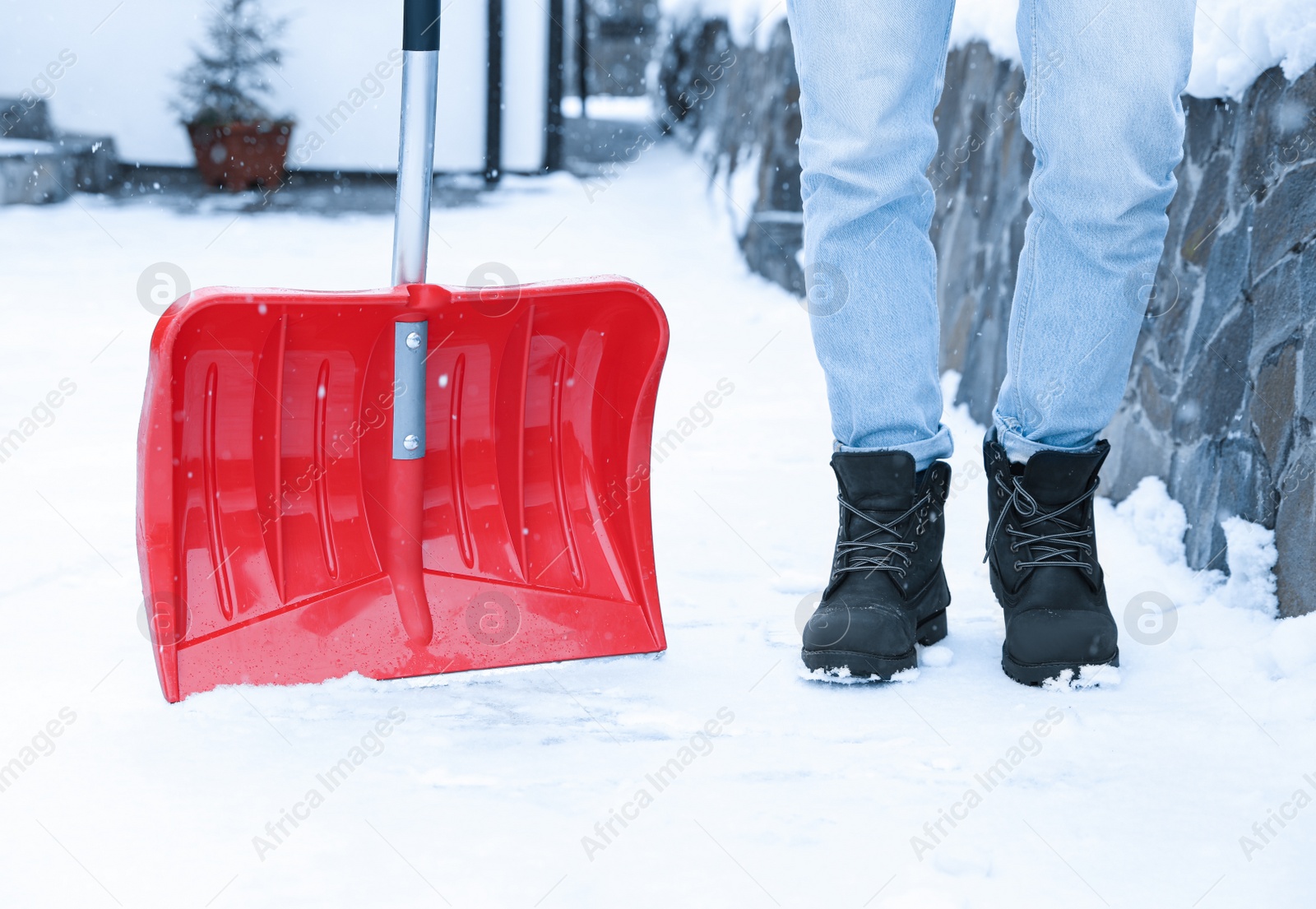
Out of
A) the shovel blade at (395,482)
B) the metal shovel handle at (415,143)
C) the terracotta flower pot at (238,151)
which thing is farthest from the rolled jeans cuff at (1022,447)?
the terracotta flower pot at (238,151)

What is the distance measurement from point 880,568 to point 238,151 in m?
4.71

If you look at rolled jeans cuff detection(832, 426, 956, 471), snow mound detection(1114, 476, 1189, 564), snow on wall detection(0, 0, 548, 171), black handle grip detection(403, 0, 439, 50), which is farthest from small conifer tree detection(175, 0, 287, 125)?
rolled jeans cuff detection(832, 426, 956, 471)

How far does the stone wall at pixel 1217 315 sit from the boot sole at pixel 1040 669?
239 millimetres

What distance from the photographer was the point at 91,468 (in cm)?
169

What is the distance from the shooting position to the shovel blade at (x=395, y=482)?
1.00 metres

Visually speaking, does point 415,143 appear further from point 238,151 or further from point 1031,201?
point 238,151

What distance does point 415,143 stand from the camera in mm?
1076

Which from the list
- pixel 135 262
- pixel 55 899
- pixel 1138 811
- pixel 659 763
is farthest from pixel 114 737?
pixel 135 262

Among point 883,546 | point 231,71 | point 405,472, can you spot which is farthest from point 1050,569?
point 231,71

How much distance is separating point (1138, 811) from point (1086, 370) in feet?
1.35

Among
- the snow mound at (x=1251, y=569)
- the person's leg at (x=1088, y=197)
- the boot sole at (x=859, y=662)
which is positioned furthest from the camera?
the snow mound at (x=1251, y=569)

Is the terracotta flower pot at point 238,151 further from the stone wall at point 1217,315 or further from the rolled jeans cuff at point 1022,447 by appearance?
the rolled jeans cuff at point 1022,447

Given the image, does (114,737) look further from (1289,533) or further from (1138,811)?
(1289,533)

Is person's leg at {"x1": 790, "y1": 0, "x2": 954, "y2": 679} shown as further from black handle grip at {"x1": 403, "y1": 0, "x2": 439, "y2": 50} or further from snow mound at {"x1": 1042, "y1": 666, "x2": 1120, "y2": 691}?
black handle grip at {"x1": 403, "y1": 0, "x2": 439, "y2": 50}
